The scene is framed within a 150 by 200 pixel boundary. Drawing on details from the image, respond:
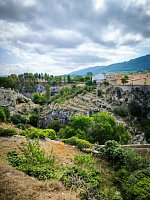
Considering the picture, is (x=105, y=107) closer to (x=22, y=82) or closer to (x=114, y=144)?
(x=114, y=144)

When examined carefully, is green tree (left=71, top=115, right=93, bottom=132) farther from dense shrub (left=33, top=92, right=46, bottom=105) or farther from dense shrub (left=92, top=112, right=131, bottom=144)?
dense shrub (left=33, top=92, right=46, bottom=105)

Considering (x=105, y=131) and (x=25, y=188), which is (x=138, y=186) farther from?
(x=105, y=131)

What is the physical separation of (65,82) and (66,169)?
7609 cm

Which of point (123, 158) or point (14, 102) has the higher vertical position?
point (123, 158)

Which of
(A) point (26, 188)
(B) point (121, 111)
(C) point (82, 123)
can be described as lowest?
(B) point (121, 111)

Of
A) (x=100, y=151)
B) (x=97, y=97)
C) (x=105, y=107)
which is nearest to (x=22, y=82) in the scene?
(x=97, y=97)

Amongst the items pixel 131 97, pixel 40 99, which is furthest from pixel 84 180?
pixel 40 99

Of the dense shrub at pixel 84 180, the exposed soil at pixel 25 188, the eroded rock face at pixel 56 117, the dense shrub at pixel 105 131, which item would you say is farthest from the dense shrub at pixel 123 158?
the eroded rock face at pixel 56 117

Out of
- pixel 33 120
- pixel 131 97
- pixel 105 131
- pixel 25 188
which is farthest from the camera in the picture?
pixel 131 97

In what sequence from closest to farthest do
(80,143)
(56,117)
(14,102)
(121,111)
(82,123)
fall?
(80,143) < (82,123) < (121,111) < (56,117) < (14,102)

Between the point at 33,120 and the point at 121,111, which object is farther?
the point at 33,120

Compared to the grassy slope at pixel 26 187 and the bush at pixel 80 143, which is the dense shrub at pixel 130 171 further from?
the bush at pixel 80 143

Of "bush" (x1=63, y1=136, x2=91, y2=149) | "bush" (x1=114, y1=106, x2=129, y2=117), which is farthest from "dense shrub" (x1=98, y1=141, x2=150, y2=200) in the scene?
"bush" (x1=114, y1=106, x2=129, y2=117)

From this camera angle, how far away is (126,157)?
403 inches
